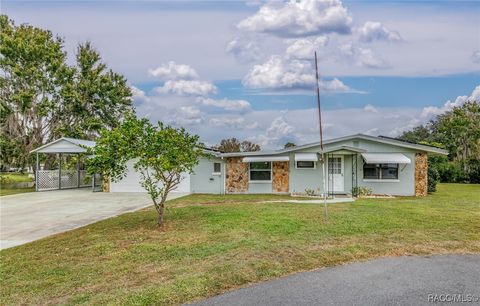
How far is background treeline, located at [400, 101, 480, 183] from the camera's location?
31422mm

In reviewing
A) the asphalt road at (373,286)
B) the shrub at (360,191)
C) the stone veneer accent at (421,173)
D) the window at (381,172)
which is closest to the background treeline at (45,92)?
the shrub at (360,191)

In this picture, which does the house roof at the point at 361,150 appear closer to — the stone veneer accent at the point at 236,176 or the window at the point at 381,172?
the stone veneer accent at the point at 236,176

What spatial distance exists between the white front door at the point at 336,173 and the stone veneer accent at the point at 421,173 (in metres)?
3.76

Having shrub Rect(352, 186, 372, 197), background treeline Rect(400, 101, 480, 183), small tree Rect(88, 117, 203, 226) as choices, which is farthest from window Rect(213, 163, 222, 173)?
background treeline Rect(400, 101, 480, 183)

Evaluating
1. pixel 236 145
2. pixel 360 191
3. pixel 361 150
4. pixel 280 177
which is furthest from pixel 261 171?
pixel 236 145

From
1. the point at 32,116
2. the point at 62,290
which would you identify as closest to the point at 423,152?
the point at 62,290

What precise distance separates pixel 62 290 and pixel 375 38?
1533 cm

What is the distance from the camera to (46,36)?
91.7ft

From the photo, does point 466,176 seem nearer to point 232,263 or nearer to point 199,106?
point 199,106

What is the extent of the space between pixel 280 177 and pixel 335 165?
3.00 meters

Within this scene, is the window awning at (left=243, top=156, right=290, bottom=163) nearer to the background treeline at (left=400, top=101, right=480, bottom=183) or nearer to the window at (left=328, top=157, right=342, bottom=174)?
the window at (left=328, top=157, right=342, bottom=174)

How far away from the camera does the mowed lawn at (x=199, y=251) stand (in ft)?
17.1

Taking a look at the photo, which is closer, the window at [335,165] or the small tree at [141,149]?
the small tree at [141,149]

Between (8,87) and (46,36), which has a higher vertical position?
(46,36)
